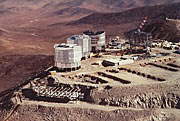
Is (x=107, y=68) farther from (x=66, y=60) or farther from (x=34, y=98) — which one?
(x=34, y=98)

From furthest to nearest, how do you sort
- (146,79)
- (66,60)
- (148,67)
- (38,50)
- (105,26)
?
(105,26) → (38,50) → (148,67) → (66,60) → (146,79)

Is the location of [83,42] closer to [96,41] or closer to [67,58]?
[96,41]

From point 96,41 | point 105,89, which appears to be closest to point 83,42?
point 96,41

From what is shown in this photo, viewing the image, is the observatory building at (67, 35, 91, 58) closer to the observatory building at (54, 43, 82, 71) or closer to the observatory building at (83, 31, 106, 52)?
the observatory building at (83, 31, 106, 52)

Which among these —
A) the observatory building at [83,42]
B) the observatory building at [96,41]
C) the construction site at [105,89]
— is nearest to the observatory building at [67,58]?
the construction site at [105,89]

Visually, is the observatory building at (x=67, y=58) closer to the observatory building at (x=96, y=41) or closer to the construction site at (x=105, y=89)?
the construction site at (x=105, y=89)

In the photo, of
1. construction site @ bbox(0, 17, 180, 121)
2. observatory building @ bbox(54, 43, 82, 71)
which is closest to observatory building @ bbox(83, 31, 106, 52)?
construction site @ bbox(0, 17, 180, 121)

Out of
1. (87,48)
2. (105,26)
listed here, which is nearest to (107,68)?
(87,48)
